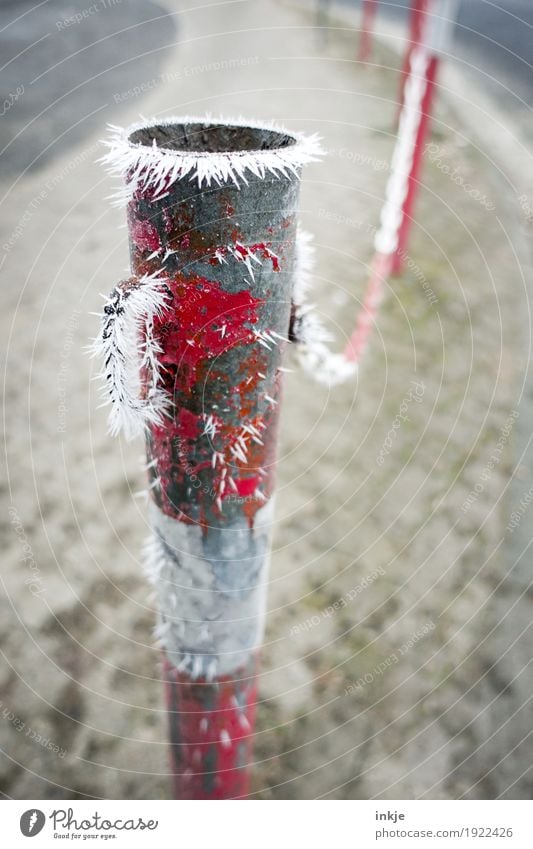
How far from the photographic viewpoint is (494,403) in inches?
70.5

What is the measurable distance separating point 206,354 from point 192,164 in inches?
5.1

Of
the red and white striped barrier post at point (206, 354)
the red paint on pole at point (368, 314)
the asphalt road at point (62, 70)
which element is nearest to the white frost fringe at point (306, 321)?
the red and white striped barrier post at point (206, 354)

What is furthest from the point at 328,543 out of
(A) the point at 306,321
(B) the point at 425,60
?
(B) the point at 425,60

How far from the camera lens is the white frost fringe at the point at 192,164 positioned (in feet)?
1.20

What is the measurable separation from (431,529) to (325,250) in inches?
48.1

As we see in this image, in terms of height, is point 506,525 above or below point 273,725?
above

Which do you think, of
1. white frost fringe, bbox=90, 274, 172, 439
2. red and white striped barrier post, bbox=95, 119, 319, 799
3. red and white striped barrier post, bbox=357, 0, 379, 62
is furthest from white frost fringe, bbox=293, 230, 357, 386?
red and white striped barrier post, bbox=357, 0, 379, 62

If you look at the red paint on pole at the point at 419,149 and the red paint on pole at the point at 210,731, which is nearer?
the red paint on pole at the point at 210,731

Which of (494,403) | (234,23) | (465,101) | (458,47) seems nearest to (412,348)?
(494,403)

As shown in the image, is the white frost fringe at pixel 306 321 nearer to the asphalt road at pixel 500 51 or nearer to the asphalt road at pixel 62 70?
the asphalt road at pixel 62 70

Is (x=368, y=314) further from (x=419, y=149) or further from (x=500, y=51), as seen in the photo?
(x=500, y=51)

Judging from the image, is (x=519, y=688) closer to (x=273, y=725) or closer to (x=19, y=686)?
(x=273, y=725)

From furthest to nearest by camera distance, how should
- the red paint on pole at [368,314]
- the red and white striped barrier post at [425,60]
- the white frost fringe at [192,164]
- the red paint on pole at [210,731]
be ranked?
the red and white striped barrier post at [425,60], the red paint on pole at [368,314], the red paint on pole at [210,731], the white frost fringe at [192,164]

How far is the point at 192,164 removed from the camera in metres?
0.37
